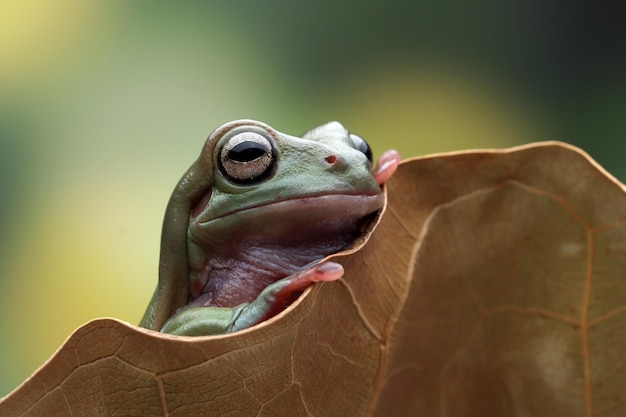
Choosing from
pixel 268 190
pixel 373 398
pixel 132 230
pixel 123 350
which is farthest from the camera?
pixel 132 230

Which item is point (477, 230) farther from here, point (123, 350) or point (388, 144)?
point (388, 144)

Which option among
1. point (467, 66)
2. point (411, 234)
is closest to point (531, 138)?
point (467, 66)

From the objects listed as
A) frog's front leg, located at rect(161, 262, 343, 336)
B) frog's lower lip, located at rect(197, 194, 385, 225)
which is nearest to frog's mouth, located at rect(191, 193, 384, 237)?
frog's lower lip, located at rect(197, 194, 385, 225)

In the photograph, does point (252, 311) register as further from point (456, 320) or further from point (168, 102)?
point (168, 102)

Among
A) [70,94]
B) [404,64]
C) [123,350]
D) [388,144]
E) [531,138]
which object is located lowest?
[531,138]

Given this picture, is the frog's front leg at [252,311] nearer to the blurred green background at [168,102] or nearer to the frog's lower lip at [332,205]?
the frog's lower lip at [332,205]

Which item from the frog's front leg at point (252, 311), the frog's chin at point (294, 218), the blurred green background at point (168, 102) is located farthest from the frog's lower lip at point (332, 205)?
the blurred green background at point (168, 102)

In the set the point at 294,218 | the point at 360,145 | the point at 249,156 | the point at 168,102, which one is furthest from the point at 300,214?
the point at 168,102
